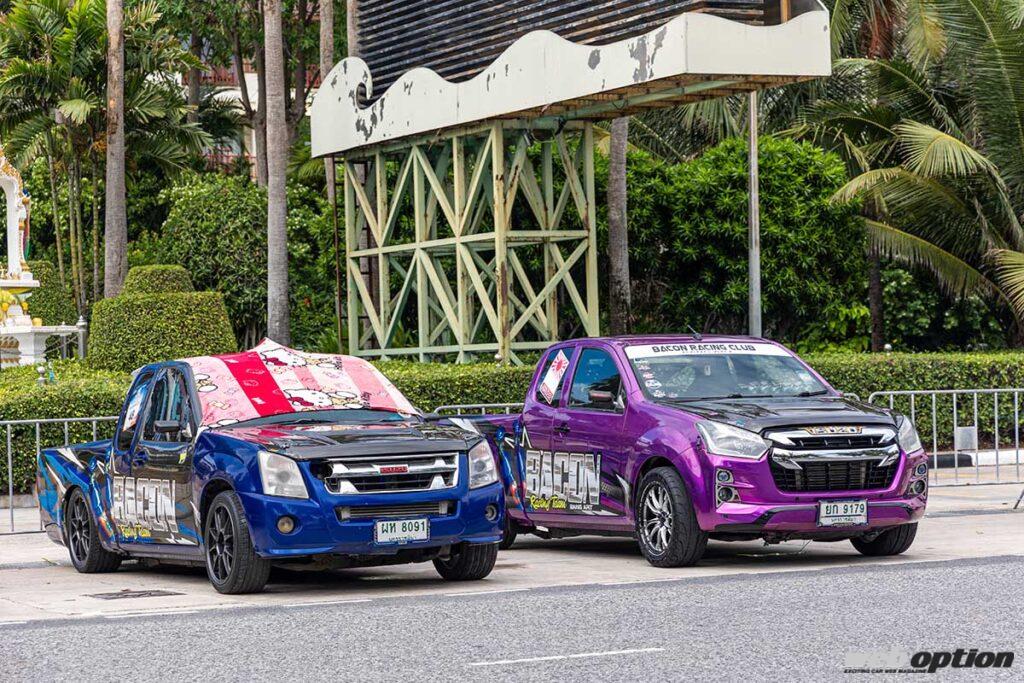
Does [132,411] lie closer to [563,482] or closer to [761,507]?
[563,482]

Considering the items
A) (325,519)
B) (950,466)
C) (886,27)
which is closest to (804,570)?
(325,519)

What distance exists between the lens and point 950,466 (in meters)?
21.9

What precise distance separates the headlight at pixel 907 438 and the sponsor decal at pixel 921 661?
14.1ft

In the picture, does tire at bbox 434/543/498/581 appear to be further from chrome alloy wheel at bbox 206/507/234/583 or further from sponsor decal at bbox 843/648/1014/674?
sponsor decal at bbox 843/648/1014/674

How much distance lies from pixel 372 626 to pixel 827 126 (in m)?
21.1

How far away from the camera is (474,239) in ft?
79.2

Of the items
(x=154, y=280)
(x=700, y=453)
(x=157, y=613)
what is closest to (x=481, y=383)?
(x=154, y=280)

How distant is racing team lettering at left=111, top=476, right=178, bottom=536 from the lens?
12.4 meters

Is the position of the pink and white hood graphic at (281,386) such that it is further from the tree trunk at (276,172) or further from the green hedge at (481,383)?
the tree trunk at (276,172)

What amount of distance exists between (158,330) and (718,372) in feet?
44.4

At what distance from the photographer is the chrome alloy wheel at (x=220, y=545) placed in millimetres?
11547

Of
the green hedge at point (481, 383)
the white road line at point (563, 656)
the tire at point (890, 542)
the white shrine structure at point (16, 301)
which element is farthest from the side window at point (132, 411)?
the white shrine structure at point (16, 301)

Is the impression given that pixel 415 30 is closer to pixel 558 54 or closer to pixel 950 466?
pixel 558 54

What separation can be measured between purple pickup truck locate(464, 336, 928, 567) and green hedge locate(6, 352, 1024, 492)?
19.0ft
